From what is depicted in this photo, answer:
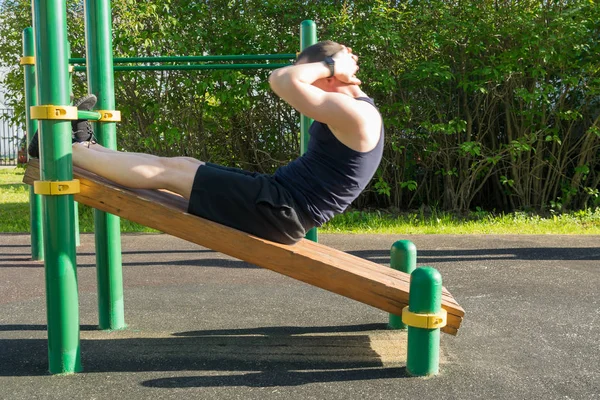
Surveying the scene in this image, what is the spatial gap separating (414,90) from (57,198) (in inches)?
223

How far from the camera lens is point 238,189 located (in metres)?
2.68

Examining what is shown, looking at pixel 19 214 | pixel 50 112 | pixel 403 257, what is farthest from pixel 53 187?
pixel 19 214

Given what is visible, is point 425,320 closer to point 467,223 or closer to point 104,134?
point 104,134

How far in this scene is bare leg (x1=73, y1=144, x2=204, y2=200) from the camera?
8.98 ft

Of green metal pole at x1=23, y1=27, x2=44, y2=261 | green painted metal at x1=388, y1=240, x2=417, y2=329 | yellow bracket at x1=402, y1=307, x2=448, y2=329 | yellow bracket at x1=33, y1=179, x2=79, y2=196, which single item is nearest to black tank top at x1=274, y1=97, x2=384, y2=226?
yellow bracket at x1=402, y1=307, x2=448, y2=329

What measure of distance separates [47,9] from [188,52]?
191 inches

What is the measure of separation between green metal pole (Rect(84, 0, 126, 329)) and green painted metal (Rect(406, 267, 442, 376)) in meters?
1.59

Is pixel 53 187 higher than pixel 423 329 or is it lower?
higher

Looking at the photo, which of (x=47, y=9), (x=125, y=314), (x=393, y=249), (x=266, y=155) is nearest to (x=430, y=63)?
(x=266, y=155)

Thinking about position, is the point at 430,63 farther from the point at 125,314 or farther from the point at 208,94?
the point at 125,314

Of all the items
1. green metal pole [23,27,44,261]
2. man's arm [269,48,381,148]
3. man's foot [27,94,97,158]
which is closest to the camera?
man's arm [269,48,381,148]

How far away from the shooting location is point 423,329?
101 inches

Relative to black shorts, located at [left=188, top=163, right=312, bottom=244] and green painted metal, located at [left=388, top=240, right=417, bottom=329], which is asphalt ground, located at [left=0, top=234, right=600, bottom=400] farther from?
black shorts, located at [left=188, top=163, right=312, bottom=244]

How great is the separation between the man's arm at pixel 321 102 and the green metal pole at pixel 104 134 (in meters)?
1.16
